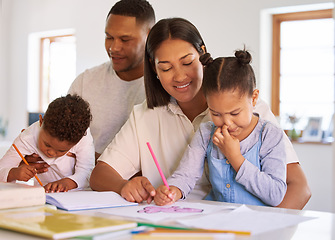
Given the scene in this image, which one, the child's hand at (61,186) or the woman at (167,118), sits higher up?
the woman at (167,118)

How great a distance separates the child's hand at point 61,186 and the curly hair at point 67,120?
0.15 meters

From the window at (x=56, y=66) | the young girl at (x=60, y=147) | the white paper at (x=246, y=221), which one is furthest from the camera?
the window at (x=56, y=66)

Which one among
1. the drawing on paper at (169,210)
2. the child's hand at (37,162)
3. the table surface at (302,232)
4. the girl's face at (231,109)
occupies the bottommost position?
the child's hand at (37,162)

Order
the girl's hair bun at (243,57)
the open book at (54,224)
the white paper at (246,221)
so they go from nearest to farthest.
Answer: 1. the open book at (54,224)
2. the white paper at (246,221)
3. the girl's hair bun at (243,57)

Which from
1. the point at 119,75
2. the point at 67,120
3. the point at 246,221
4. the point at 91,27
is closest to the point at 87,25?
the point at 91,27

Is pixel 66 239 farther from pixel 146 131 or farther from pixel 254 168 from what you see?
pixel 146 131

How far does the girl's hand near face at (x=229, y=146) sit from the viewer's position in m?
1.36

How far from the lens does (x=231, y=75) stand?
1416 millimetres

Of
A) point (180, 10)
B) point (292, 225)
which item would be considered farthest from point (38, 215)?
point (180, 10)

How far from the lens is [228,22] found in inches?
184

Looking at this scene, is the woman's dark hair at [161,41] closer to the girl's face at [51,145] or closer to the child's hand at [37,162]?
the girl's face at [51,145]

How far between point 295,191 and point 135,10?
1.23 m

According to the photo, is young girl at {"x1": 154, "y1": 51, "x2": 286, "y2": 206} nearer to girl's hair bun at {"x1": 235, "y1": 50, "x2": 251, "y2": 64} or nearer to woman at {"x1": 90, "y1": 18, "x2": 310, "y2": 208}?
girl's hair bun at {"x1": 235, "y1": 50, "x2": 251, "y2": 64}

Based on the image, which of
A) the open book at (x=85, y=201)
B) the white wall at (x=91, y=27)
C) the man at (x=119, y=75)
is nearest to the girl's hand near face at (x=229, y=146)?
the open book at (x=85, y=201)
